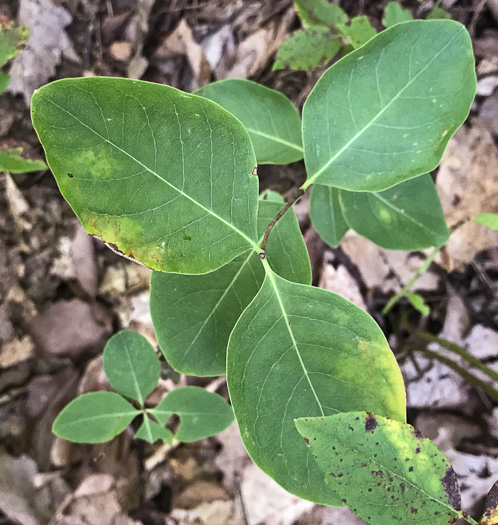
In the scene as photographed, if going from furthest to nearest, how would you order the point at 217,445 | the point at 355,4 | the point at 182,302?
the point at 355,4 → the point at 217,445 → the point at 182,302

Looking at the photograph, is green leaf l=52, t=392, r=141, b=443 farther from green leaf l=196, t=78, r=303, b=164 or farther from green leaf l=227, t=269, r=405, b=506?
green leaf l=196, t=78, r=303, b=164

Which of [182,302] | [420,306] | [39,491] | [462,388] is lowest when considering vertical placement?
[39,491]

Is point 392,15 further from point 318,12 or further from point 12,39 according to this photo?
point 12,39

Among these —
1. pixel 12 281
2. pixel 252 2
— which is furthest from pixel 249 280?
pixel 252 2

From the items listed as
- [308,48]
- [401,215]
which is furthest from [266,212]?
[308,48]

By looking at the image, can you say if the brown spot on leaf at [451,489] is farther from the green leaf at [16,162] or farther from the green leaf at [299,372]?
the green leaf at [16,162]

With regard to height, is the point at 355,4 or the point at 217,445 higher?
the point at 355,4

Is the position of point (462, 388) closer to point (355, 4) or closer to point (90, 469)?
point (90, 469)
